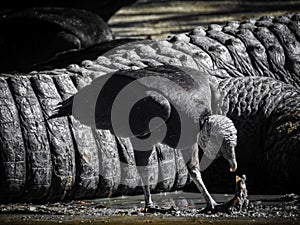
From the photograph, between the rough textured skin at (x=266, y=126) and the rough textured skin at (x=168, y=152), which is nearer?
the rough textured skin at (x=168, y=152)

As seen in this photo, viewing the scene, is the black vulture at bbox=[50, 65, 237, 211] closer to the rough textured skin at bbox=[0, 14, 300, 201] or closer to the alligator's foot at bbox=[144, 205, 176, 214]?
the alligator's foot at bbox=[144, 205, 176, 214]

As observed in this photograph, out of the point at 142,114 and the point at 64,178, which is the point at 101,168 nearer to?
the point at 64,178

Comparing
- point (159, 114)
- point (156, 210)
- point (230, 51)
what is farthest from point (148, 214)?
point (230, 51)

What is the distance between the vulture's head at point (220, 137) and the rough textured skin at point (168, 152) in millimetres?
777

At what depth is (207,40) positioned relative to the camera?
4.74m

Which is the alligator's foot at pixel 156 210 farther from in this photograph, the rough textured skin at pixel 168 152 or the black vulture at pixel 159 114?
the rough textured skin at pixel 168 152

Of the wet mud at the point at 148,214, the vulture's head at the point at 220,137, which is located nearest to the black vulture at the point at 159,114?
the vulture's head at the point at 220,137

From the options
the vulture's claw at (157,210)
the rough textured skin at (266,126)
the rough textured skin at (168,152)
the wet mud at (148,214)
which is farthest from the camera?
the rough textured skin at (266,126)

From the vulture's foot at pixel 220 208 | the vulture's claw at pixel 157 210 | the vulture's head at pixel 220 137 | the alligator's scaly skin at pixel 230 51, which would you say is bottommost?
the vulture's claw at pixel 157 210

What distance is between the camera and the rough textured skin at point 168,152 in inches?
145

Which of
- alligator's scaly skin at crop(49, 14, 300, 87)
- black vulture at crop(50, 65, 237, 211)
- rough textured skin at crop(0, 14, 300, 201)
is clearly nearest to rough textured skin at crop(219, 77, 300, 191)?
rough textured skin at crop(0, 14, 300, 201)

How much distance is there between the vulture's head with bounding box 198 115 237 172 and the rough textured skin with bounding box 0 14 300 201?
78 cm

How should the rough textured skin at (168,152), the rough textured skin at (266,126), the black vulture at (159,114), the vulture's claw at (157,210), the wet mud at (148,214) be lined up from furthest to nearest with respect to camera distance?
the rough textured skin at (266,126) < the rough textured skin at (168,152) < the vulture's claw at (157,210) < the black vulture at (159,114) < the wet mud at (148,214)

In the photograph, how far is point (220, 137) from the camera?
124 inches
